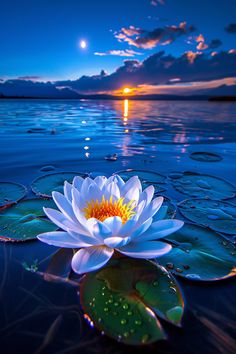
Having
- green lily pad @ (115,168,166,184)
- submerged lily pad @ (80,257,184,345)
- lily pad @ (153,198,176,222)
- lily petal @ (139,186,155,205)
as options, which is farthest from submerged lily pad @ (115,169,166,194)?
submerged lily pad @ (80,257,184,345)

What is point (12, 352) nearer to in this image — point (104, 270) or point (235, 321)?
point (104, 270)

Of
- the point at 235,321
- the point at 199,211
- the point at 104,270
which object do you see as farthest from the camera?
the point at 199,211

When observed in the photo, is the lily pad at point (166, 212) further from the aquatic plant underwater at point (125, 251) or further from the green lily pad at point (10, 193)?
the green lily pad at point (10, 193)

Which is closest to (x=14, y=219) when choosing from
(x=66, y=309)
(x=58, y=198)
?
(x=58, y=198)

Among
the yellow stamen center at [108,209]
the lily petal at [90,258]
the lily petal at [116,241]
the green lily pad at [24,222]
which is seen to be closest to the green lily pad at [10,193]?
the green lily pad at [24,222]

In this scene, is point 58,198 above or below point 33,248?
above

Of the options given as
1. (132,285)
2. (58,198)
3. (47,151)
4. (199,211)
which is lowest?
(47,151)

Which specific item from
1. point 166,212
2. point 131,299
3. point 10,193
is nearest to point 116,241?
point 131,299

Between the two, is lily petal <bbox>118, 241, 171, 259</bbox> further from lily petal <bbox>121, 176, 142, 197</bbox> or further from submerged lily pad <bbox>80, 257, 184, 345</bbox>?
→ lily petal <bbox>121, 176, 142, 197</bbox>
